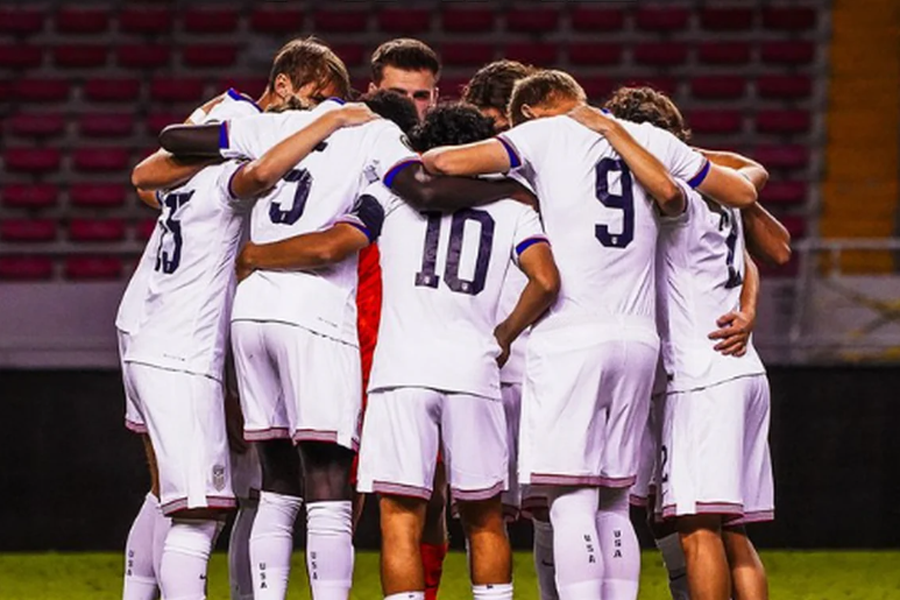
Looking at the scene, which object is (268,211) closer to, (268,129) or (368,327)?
(268,129)

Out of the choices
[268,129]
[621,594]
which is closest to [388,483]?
[621,594]

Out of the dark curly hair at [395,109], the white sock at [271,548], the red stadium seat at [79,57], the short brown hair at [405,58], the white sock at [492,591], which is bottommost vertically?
the white sock at [492,591]

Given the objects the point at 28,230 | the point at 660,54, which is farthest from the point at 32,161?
the point at 660,54

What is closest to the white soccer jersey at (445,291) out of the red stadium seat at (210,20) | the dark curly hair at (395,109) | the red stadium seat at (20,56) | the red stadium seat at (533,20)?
the dark curly hair at (395,109)

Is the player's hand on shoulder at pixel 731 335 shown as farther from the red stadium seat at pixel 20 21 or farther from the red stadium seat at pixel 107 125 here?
the red stadium seat at pixel 20 21

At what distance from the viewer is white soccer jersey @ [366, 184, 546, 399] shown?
4.50 metres

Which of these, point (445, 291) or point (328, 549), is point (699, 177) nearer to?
point (445, 291)

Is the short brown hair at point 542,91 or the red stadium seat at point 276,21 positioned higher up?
the red stadium seat at point 276,21

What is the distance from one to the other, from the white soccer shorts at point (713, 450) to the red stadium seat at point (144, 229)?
6916 mm

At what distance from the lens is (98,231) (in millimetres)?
11297

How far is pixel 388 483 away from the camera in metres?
Answer: 4.49

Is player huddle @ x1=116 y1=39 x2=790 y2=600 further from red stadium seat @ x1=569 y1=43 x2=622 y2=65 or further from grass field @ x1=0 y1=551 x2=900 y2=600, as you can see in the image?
red stadium seat @ x1=569 y1=43 x2=622 y2=65

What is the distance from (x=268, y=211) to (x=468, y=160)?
574 millimetres

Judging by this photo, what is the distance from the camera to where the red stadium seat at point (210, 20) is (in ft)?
39.4
